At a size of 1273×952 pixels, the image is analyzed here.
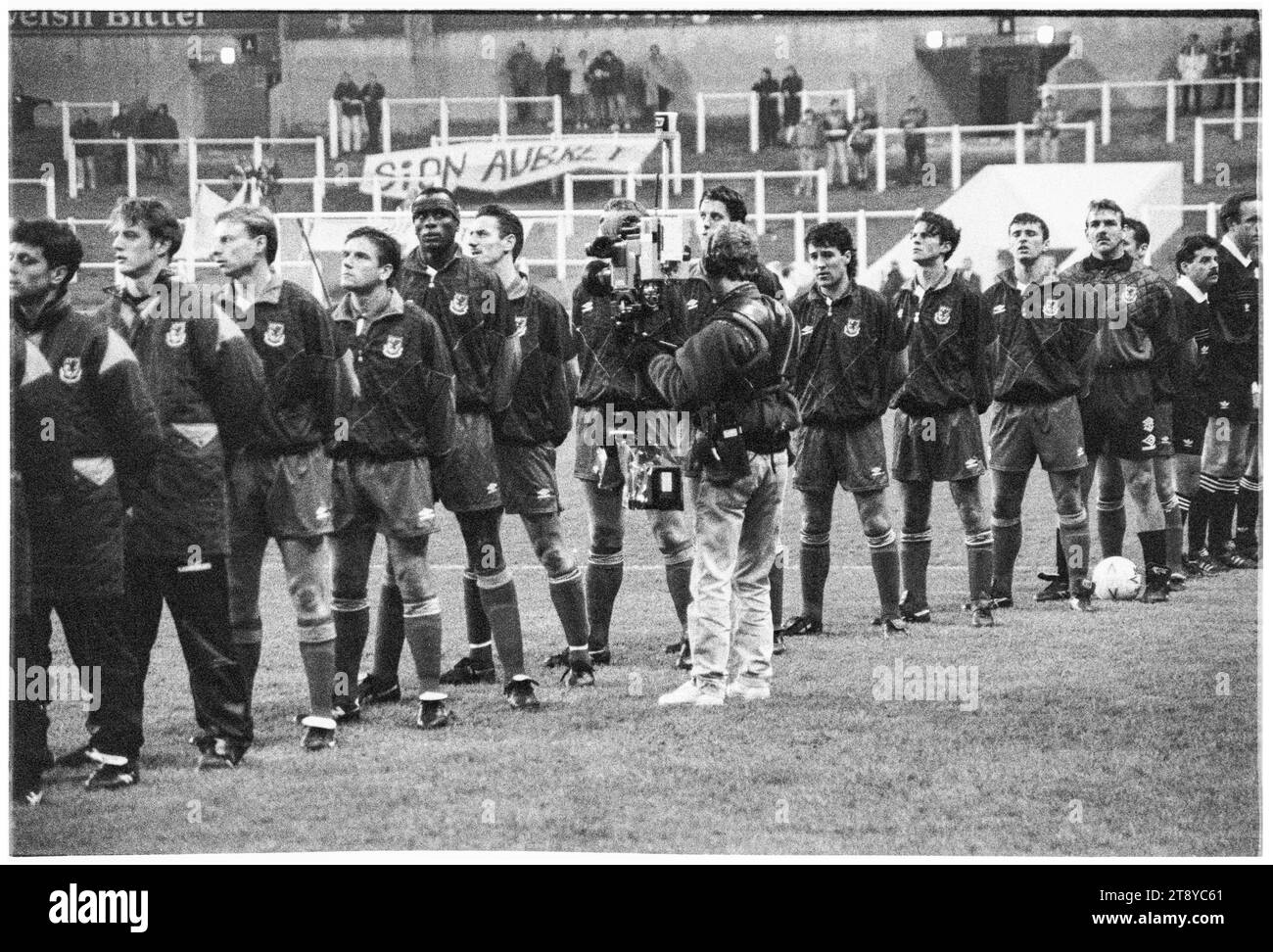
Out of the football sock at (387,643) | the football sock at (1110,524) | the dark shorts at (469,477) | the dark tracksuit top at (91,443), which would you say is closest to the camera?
the dark tracksuit top at (91,443)

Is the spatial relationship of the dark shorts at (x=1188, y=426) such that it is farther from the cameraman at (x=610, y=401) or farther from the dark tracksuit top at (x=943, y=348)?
the cameraman at (x=610, y=401)

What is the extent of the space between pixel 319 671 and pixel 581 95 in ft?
8.05

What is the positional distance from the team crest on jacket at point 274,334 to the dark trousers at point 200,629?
2.44 ft

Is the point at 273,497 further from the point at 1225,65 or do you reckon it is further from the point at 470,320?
the point at 1225,65

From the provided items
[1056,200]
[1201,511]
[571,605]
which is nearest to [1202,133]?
[1056,200]

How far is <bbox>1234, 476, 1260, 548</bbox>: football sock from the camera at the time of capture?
319 inches

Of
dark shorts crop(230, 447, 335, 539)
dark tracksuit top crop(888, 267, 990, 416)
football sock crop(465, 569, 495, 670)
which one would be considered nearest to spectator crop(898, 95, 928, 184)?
dark tracksuit top crop(888, 267, 990, 416)

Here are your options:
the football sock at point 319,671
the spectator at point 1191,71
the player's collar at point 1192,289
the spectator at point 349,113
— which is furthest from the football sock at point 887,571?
the spectator at point 349,113

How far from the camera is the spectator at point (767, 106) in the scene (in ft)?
25.0

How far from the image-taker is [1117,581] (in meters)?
8.60

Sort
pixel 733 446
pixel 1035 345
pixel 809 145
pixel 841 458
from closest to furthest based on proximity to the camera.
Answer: pixel 733 446 → pixel 809 145 → pixel 841 458 → pixel 1035 345

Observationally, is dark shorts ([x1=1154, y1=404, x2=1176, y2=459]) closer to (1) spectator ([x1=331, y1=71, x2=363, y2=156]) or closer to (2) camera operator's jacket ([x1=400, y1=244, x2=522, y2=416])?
(2) camera operator's jacket ([x1=400, y1=244, x2=522, y2=416])
